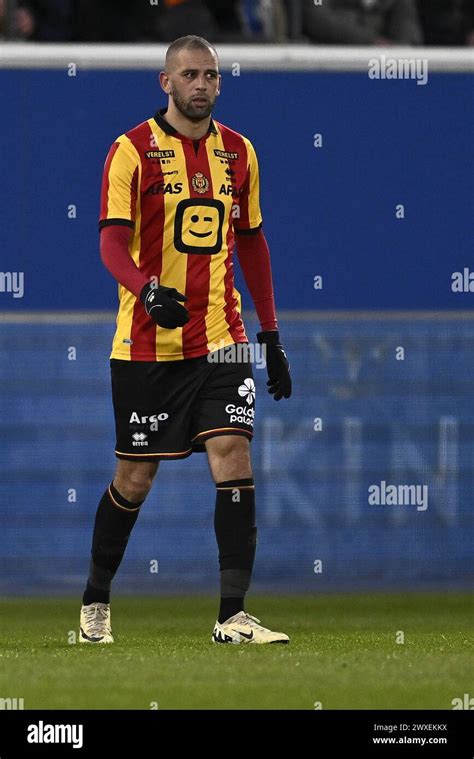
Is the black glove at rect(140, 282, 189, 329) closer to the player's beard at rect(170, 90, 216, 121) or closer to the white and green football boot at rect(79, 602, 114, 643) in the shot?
the player's beard at rect(170, 90, 216, 121)

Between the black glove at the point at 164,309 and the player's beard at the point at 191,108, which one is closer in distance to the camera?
the black glove at the point at 164,309

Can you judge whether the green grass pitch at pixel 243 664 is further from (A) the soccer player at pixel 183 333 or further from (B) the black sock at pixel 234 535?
(A) the soccer player at pixel 183 333

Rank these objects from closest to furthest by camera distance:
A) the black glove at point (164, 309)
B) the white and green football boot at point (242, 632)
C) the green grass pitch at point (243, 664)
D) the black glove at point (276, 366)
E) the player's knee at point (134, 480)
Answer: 1. the green grass pitch at point (243, 664)
2. the black glove at point (164, 309)
3. the white and green football boot at point (242, 632)
4. the player's knee at point (134, 480)
5. the black glove at point (276, 366)

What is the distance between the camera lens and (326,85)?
9867 mm

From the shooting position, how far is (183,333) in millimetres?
6797

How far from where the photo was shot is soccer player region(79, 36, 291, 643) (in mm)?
6660

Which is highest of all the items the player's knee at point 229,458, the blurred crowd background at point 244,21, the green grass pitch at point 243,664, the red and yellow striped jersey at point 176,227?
the blurred crowd background at point 244,21

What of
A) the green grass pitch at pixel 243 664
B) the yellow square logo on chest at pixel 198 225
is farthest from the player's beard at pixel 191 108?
the green grass pitch at pixel 243 664

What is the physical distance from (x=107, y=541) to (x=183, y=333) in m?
0.84

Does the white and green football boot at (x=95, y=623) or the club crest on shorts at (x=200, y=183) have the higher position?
the club crest on shorts at (x=200, y=183)

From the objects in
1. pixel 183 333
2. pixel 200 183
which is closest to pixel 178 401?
pixel 183 333

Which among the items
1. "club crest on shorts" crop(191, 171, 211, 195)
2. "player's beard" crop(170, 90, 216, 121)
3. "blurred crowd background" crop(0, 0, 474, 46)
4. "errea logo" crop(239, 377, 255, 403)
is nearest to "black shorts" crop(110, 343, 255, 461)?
"errea logo" crop(239, 377, 255, 403)

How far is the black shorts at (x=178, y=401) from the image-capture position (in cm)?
673

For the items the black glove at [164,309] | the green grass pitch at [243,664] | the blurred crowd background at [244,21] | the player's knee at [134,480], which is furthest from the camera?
the blurred crowd background at [244,21]
